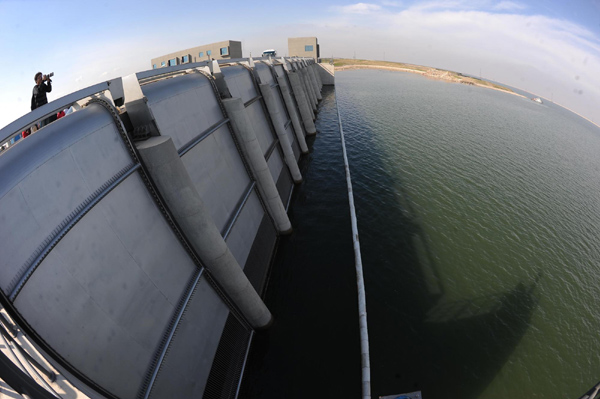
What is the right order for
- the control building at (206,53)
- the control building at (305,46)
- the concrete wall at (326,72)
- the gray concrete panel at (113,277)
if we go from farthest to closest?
the control building at (305,46), the concrete wall at (326,72), the control building at (206,53), the gray concrete panel at (113,277)

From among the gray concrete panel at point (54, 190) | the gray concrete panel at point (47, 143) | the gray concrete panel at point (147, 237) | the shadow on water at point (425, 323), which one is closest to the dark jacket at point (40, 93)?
the gray concrete panel at point (47, 143)

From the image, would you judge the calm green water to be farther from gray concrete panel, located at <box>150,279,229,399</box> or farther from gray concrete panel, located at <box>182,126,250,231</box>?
gray concrete panel, located at <box>182,126,250,231</box>

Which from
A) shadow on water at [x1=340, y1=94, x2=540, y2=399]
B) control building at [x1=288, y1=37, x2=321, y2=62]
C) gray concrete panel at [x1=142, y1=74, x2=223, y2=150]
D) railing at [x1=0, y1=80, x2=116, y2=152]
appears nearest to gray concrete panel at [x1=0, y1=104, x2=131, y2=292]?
railing at [x1=0, y1=80, x2=116, y2=152]

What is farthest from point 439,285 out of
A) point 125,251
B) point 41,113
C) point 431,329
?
point 41,113

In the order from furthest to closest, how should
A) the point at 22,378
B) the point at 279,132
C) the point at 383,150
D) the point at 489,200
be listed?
the point at 383,150, the point at 489,200, the point at 279,132, the point at 22,378

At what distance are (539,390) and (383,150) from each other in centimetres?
3034

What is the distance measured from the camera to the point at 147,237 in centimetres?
870

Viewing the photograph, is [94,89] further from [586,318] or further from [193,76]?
[586,318]

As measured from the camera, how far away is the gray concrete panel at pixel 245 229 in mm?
13672

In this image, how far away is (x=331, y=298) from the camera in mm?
14820

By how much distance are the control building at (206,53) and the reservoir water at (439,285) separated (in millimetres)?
35275

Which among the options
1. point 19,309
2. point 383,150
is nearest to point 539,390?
point 19,309

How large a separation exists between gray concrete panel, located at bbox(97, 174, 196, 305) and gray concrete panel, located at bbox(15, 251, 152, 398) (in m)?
1.73

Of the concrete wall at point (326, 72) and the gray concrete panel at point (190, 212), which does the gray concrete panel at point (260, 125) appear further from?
the concrete wall at point (326, 72)
